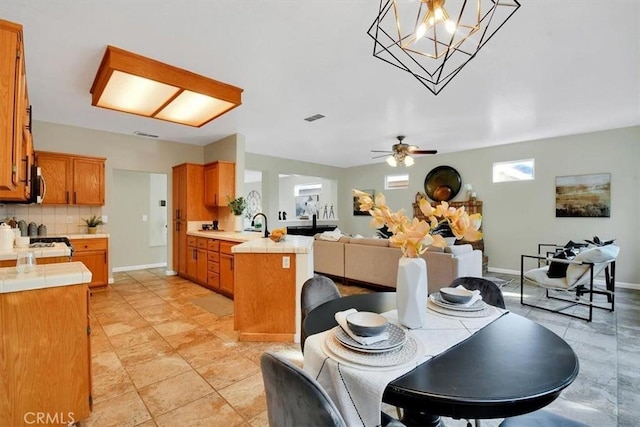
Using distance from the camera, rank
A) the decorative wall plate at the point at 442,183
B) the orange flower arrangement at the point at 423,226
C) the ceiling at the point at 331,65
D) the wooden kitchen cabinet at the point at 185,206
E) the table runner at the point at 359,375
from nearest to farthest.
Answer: the table runner at the point at 359,375 → the orange flower arrangement at the point at 423,226 → the ceiling at the point at 331,65 → the wooden kitchen cabinet at the point at 185,206 → the decorative wall plate at the point at 442,183

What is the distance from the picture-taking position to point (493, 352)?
1.11 meters

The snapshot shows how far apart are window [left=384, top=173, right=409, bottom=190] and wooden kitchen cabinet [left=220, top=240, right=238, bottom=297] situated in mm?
4928

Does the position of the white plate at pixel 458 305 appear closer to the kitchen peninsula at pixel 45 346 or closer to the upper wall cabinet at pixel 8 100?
the kitchen peninsula at pixel 45 346

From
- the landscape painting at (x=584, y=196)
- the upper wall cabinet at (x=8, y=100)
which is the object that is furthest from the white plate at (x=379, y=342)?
the landscape painting at (x=584, y=196)

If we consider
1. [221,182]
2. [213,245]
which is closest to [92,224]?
[213,245]

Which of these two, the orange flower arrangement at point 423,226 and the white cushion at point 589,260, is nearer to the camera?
the orange flower arrangement at point 423,226

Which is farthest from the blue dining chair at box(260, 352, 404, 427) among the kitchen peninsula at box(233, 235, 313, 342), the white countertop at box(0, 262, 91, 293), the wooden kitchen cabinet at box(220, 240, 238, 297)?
the wooden kitchen cabinet at box(220, 240, 238, 297)

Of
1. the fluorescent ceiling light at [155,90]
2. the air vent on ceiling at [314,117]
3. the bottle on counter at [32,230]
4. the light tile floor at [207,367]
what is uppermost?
the air vent on ceiling at [314,117]

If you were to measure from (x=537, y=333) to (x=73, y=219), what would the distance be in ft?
19.8

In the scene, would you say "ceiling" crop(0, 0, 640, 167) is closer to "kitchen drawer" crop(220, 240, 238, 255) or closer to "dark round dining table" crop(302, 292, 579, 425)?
"kitchen drawer" crop(220, 240, 238, 255)

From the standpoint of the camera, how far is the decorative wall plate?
22.0ft

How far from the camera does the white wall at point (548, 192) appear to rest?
4.82 meters

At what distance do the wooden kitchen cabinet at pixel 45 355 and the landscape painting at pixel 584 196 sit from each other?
6.80 m

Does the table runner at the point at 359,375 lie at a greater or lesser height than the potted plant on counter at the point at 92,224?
lesser
